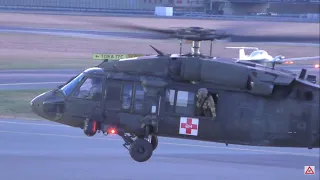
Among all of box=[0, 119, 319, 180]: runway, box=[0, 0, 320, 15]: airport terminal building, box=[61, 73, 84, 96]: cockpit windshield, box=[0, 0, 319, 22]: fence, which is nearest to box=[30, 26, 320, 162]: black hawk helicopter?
box=[61, 73, 84, 96]: cockpit windshield

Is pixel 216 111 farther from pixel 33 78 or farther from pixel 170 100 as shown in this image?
pixel 33 78

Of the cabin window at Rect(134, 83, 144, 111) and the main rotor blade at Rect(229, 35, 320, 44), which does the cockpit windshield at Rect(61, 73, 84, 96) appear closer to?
the cabin window at Rect(134, 83, 144, 111)

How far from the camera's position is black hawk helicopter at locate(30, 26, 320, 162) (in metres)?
10.2

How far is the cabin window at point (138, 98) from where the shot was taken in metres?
10.5

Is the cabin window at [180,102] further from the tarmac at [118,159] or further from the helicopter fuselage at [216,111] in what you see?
the tarmac at [118,159]

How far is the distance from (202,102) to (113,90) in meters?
1.34

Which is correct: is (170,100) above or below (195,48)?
below

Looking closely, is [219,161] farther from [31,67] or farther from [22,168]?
[31,67]

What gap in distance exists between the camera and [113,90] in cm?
1067

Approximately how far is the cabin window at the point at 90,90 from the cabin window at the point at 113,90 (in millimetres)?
163

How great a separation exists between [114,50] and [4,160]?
2227 centimetres

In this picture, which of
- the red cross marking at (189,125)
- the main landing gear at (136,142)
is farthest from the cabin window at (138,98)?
the red cross marking at (189,125)

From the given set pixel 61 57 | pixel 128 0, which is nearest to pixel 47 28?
pixel 61 57

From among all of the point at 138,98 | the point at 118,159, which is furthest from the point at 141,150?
the point at 118,159
